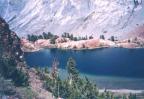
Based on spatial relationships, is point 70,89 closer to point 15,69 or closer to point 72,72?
point 15,69

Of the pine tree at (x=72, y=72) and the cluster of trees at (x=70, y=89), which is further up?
the pine tree at (x=72, y=72)

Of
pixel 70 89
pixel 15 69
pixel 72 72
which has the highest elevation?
pixel 15 69

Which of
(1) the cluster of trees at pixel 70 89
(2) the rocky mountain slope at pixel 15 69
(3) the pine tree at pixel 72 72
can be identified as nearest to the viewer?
(2) the rocky mountain slope at pixel 15 69

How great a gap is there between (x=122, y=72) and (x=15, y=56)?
83.6 metres

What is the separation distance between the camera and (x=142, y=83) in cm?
16762

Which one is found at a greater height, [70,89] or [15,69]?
[15,69]

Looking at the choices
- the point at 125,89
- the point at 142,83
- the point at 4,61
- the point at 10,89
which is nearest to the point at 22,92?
the point at 10,89

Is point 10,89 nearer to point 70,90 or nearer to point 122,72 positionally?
point 70,90

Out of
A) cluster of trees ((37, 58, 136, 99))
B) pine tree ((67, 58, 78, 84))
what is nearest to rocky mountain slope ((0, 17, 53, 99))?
cluster of trees ((37, 58, 136, 99))

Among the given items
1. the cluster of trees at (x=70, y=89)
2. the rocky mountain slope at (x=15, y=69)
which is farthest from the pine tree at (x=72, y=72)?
the rocky mountain slope at (x=15, y=69)

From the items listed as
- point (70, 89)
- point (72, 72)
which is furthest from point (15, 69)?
point (72, 72)

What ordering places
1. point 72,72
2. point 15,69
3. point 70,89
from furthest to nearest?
point 72,72
point 70,89
point 15,69

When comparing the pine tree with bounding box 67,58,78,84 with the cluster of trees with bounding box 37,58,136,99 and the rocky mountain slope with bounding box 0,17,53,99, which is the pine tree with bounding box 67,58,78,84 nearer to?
the cluster of trees with bounding box 37,58,136,99

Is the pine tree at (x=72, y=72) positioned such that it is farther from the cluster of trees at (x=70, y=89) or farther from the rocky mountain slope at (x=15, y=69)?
the rocky mountain slope at (x=15, y=69)
